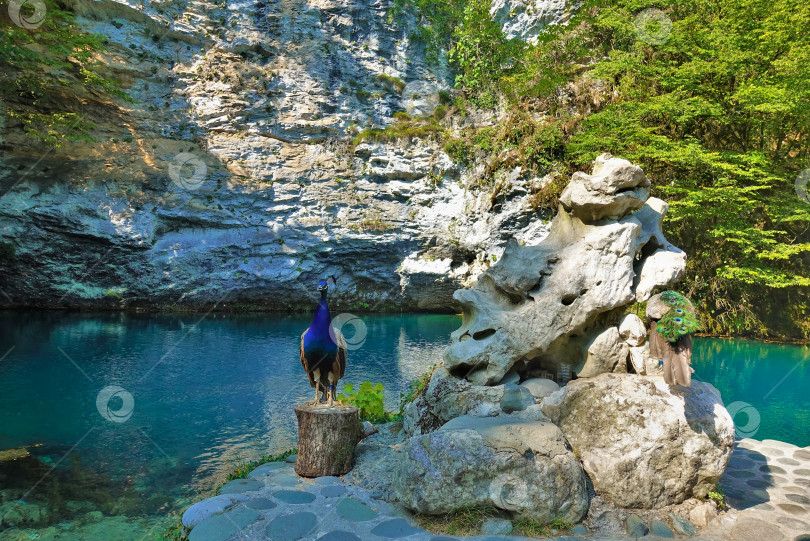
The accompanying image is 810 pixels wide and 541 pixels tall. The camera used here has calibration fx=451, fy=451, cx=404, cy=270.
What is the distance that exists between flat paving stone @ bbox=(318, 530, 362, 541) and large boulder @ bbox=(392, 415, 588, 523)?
495 millimetres

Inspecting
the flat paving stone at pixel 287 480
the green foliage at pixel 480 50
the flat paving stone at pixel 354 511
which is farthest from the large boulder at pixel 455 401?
the green foliage at pixel 480 50

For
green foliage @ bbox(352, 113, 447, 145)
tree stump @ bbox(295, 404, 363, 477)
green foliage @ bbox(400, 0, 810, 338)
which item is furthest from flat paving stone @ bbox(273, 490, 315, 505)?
green foliage @ bbox(352, 113, 447, 145)

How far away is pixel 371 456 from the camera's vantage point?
5094 millimetres

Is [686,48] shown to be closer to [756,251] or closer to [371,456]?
[756,251]

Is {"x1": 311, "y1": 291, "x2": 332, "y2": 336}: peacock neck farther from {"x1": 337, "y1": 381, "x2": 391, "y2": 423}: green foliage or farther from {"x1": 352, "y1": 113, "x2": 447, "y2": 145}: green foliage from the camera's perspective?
{"x1": 352, "y1": 113, "x2": 447, "y2": 145}: green foliage

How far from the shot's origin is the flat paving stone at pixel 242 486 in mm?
4297

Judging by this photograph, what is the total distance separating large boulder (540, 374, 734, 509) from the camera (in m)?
3.87

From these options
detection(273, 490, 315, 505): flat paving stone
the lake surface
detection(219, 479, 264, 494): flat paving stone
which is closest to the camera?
detection(273, 490, 315, 505): flat paving stone

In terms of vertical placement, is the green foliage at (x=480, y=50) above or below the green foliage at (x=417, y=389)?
above

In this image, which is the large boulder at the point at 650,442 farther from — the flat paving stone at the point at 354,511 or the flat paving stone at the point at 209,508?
the flat paving stone at the point at 209,508

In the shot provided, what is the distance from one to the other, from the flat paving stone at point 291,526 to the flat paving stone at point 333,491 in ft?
1.24

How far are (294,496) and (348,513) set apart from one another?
0.63 metres

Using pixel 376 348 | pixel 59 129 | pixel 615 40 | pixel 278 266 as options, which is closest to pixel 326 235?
pixel 278 266

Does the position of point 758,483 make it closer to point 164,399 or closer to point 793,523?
point 793,523
